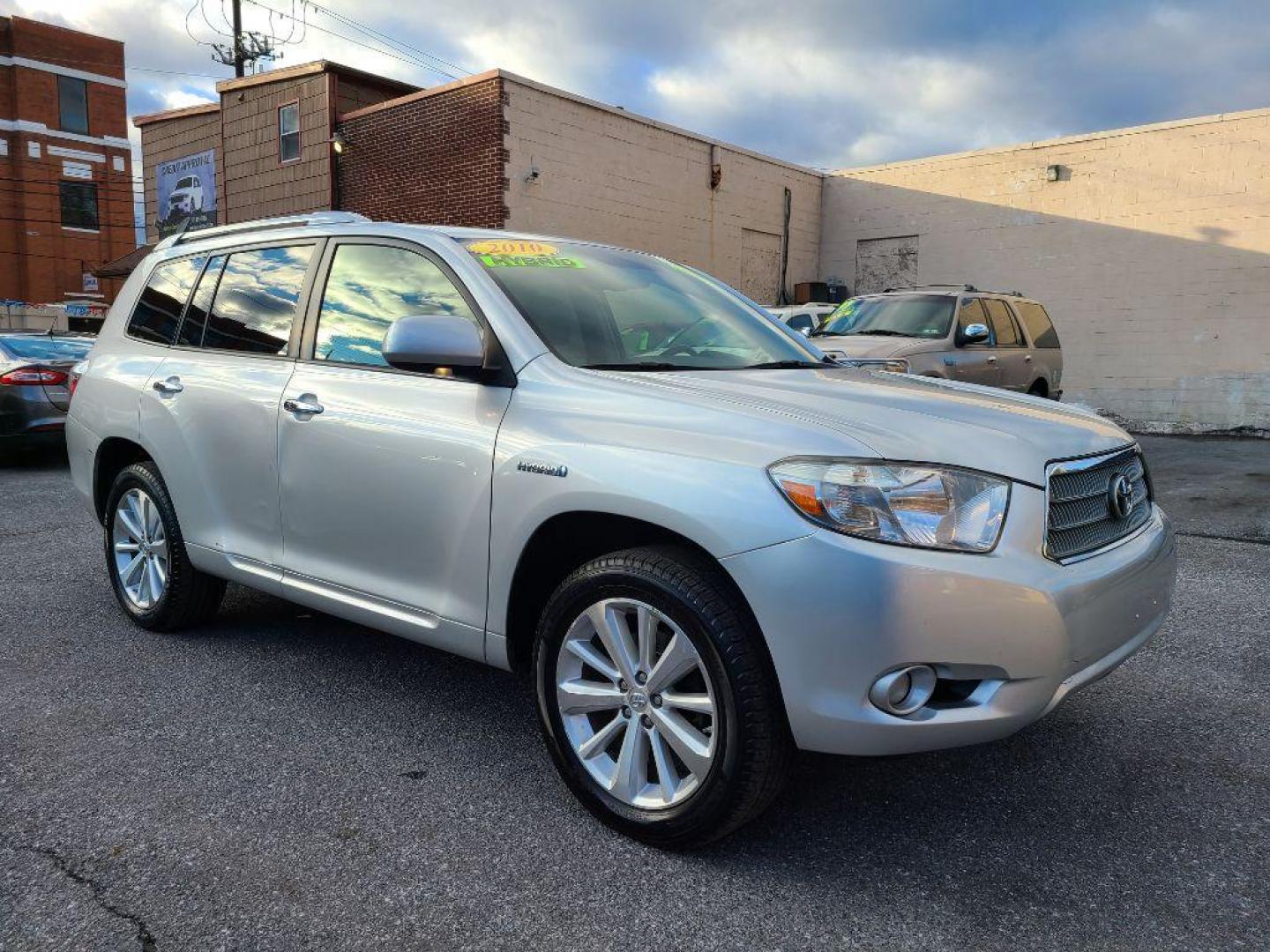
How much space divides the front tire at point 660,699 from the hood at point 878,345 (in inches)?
255

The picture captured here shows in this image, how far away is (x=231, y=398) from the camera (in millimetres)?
3906

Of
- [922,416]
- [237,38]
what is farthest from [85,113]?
[922,416]

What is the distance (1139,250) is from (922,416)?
1602cm

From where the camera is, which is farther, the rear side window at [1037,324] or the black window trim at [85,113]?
the black window trim at [85,113]

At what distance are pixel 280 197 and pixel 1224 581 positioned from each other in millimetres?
18333

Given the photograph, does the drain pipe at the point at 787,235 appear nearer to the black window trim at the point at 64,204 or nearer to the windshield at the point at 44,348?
the windshield at the point at 44,348

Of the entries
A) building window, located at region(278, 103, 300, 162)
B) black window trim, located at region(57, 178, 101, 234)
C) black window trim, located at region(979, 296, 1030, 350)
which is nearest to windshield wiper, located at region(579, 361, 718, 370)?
black window trim, located at region(979, 296, 1030, 350)

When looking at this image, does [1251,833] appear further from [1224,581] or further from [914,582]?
[1224,581]

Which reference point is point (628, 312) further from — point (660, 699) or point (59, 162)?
point (59, 162)

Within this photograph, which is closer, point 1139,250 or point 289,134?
point 1139,250

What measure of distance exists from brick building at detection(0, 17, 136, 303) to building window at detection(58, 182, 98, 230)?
4cm

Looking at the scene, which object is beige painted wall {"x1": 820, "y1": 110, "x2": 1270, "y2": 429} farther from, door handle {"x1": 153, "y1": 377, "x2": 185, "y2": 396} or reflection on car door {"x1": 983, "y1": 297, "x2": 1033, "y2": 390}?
door handle {"x1": 153, "y1": 377, "x2": 185, "y2": 396}

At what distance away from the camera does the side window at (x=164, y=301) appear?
4.52m

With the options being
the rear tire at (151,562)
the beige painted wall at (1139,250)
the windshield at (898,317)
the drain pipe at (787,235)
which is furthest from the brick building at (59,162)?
the rear tire at (151,562)
